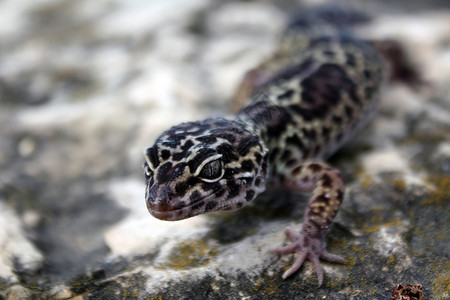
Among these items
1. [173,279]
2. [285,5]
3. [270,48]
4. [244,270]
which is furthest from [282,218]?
[285,5]

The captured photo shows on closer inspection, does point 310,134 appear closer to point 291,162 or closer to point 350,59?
point 291,162

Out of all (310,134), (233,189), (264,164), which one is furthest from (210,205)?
(310,134)

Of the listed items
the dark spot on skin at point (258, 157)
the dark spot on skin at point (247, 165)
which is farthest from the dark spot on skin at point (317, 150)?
the dark spot on skin at point (247, 165)

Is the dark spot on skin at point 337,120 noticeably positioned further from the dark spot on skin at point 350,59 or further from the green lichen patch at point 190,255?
the green lichen patch at point 190,255

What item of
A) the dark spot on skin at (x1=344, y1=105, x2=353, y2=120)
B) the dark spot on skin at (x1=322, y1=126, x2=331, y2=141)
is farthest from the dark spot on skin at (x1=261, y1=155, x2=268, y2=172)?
the dark spot on skin at (x1=344, y1=105, x2=353, y2=120)

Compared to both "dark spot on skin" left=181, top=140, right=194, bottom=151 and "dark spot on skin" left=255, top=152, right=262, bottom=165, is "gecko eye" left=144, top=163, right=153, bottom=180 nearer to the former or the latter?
"dark spot on skin" left=181, top=140, right=194, bottom=151
